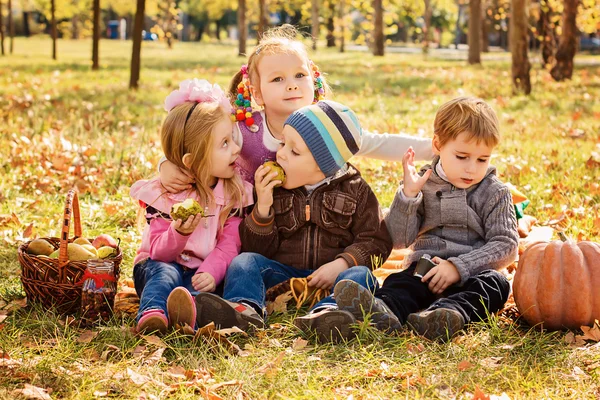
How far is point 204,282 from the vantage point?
13.0ft

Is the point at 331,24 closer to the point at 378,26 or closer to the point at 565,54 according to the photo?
the point at 378,26

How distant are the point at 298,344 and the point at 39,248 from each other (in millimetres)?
1508

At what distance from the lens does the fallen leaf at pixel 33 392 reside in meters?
2.88

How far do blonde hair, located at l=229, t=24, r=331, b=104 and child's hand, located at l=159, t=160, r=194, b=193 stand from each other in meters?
0.76

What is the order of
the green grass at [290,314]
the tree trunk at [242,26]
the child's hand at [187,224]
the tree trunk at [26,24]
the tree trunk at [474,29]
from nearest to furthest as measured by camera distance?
the green grass at [290,314] < the child's hand at [187,224] < the tree trunk at [474,29] < the tree trunk at [242,26] < the tree trunk at [26,24]

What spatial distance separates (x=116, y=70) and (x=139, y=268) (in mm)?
15893

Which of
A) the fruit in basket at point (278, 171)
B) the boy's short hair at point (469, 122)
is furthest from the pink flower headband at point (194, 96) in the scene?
the boy's short hair at point (469, 122)

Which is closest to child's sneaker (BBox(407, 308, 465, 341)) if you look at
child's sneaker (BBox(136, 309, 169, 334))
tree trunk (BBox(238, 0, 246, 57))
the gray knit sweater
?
the gray knit sweater

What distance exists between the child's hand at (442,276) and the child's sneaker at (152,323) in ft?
4.34

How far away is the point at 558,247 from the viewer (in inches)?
145

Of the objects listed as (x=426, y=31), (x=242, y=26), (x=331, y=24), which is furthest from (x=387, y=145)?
(x=331, y=24)

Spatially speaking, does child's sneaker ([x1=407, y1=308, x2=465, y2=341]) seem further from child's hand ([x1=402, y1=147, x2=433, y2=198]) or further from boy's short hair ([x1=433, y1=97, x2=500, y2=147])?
boy's short hair ([x1=433, y1=97, x2=500, y2=147])

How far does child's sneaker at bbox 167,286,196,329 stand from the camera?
11.6ft

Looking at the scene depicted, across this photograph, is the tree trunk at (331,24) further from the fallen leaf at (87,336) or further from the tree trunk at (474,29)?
the fallen leaf at (87,336)
